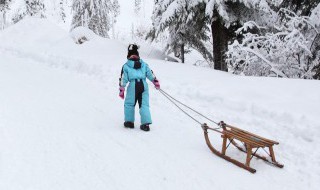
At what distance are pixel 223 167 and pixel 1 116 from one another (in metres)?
4.53

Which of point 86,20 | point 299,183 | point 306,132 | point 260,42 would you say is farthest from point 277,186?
point 86,20

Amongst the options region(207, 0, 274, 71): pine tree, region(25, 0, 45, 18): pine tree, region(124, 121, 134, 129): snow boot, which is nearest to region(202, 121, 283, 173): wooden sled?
region(124, 121, 134, 129): snow boot

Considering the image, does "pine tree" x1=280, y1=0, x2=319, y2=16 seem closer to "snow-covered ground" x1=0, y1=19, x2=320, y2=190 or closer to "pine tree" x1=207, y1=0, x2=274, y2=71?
"pine tree" x1=207, y1=0, x2=274, y2=71

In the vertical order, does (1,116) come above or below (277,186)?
above

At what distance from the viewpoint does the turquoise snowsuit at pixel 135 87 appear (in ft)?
24.2

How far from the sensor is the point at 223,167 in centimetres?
573

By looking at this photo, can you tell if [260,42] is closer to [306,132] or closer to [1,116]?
[306,132]

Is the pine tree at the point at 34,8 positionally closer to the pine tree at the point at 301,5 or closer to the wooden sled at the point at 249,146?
the pine tree at the point at 301,5

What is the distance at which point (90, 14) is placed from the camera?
112ft

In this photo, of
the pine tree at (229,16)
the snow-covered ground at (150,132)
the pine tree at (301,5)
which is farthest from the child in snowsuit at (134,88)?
the pine tree at (301,5)

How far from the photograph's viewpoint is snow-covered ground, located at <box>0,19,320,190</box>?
17.0 feet

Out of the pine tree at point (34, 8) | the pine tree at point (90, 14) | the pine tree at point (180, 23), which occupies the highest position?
the pine tree at point (34, 8)

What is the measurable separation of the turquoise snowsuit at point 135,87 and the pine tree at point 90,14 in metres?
26.8

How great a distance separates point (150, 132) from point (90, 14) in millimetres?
28438
